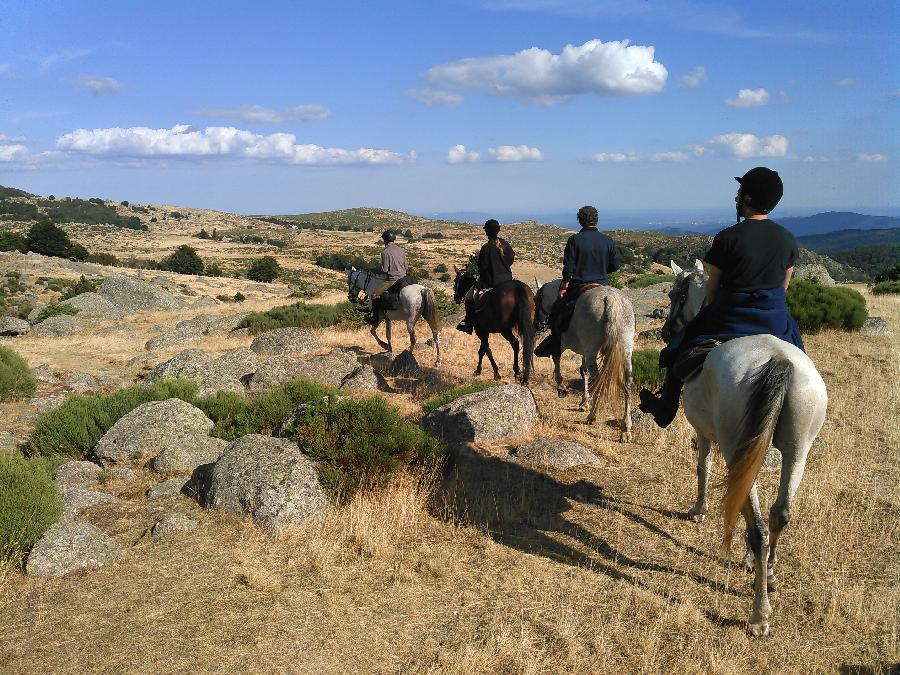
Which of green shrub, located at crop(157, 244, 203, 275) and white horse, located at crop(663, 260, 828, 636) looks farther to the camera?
green shrub, located at crop(157, 244, 203, 275)

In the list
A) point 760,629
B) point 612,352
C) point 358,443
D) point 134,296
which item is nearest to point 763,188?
point 760,629

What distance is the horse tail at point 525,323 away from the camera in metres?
10.7

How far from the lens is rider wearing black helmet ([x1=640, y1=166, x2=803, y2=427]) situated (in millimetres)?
4707

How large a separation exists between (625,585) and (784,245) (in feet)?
10.3

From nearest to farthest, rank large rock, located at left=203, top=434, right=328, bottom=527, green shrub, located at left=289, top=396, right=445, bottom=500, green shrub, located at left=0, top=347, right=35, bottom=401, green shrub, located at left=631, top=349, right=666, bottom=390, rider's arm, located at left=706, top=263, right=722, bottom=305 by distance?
rider's arm, located at left=706, top=263, right=722, bottom=305 → large rock, located at left=203, top=434, right=328, bottom=527 → green shrub, located at left=289, top=396, right=445, bottom=500 → green shrub, located at left=631, top=349, right=666, bottom=390 → green shrub, located at left=0, top=347, right=35, bottom=401

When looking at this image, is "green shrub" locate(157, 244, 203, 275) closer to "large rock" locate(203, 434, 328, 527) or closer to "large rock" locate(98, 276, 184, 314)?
"large rock" locate(98, 276, 184, 314)

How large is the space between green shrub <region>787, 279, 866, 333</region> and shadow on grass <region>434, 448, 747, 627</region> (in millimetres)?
12951

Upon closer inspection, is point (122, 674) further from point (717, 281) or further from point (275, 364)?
point (275, 364)

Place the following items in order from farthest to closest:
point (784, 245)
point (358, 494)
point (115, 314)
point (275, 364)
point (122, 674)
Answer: point (115, 314)
point (275, 364)
point (358, 494)
point (784, 245)
point (122, 674)

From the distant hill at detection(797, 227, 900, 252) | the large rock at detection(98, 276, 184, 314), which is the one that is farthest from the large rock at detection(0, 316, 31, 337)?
the distant hill at detection(797, 227, 900, 252)

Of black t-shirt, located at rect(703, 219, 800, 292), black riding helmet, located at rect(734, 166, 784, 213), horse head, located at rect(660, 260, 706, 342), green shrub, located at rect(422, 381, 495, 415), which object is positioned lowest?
green shrub, located at rect(422, 381, 495, 415)

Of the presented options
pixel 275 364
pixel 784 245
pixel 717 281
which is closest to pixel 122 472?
pixel 275 364

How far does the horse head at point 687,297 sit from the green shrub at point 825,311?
9250 millimetres

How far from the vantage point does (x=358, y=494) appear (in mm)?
6695
